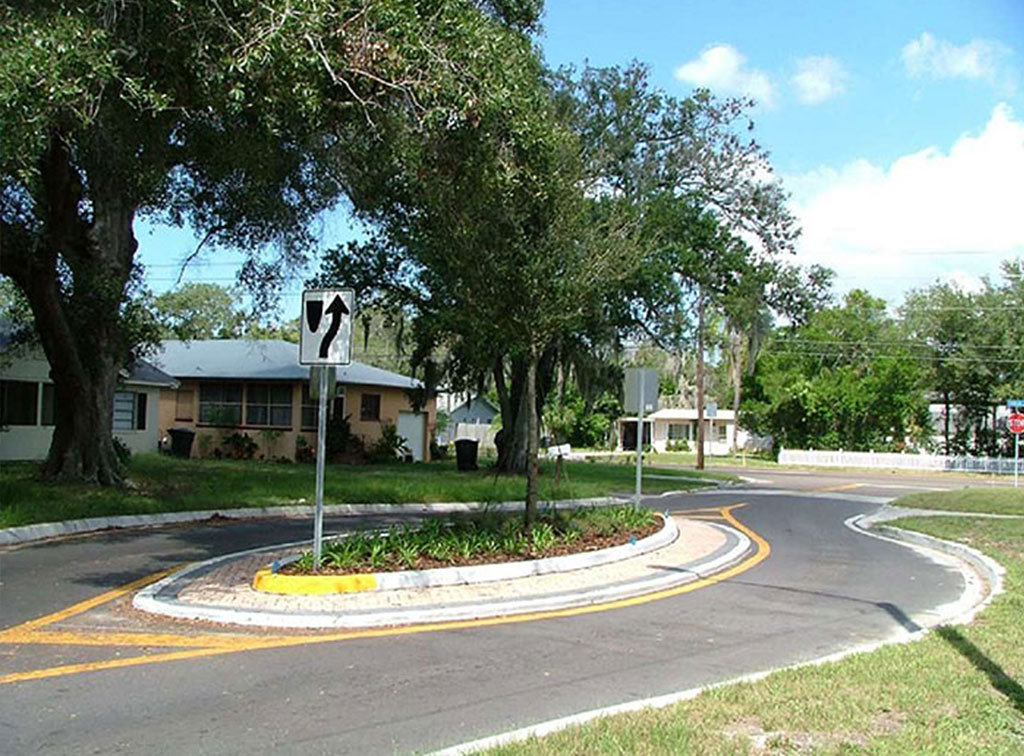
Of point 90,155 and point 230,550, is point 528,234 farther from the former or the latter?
point 90,155

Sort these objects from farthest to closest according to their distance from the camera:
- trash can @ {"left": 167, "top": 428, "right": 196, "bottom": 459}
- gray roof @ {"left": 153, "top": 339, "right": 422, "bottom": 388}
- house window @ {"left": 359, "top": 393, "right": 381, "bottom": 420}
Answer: house window @ {"left": 359, "top": 393, "right": 381, "bottom": 420}, gray roof @ {"left": 153, "top": 339, "right": 422, "bottom": 388}, trash can @ {"left": 167, "top": 428, "right": 196, "bottom": 459}

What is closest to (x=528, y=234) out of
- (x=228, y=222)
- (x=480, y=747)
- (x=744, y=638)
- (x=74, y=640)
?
(x=744, y=638)

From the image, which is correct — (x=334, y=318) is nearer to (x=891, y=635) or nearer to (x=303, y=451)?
(x=891, y=635)

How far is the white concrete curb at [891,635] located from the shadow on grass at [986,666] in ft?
0.80

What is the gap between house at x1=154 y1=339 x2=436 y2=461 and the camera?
36406mm

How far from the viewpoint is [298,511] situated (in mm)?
18953

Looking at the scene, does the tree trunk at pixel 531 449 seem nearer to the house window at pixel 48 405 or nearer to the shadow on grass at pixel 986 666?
the shadow on grass at pixel 986 666

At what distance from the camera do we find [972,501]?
920 inches

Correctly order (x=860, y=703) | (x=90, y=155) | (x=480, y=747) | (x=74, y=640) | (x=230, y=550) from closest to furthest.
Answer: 1. (x=480, y=747)
2. (x=860, y=703)
3. (x=74, y=640)
4. (x=230, y=550)
5. (x=90, y=155)

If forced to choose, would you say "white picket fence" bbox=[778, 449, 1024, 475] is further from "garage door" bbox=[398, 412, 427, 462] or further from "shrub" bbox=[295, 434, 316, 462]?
"shrub" bbox=[295, 434, 316, 462]

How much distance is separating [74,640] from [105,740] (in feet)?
9.32

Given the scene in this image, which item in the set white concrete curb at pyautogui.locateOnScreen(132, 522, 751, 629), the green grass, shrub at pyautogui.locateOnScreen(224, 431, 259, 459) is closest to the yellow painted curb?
white concrete curb at pyautogui.locateOnScreen(132, 522, 751, 629)

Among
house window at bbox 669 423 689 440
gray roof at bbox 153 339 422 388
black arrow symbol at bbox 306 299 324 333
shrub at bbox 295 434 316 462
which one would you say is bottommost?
shrub at bbox 295 434 316 462

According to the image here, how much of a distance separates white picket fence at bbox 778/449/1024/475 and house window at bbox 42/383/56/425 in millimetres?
39100
